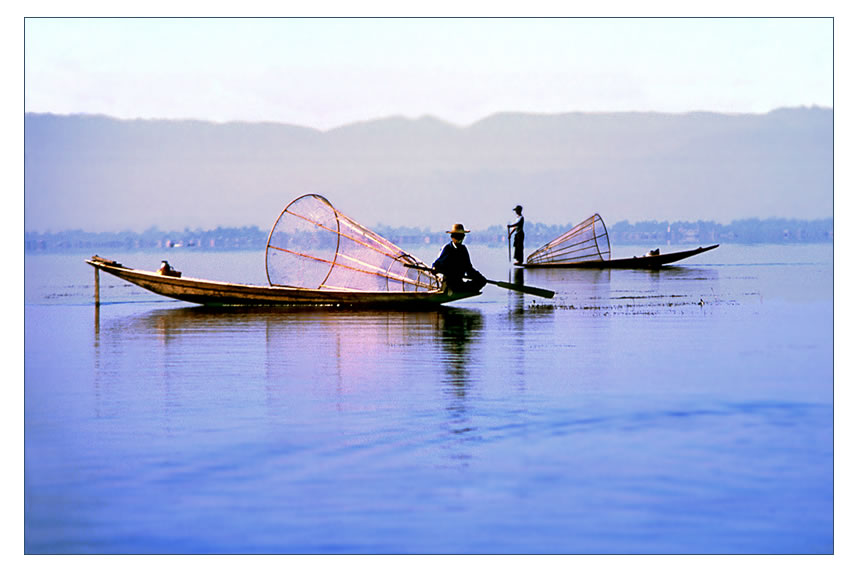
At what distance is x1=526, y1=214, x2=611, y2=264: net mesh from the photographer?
100ft

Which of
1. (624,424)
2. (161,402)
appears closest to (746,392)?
(624,424)

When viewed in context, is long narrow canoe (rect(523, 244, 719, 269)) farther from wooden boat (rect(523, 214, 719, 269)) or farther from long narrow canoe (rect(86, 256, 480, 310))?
long narrow canoe (rect(86, 256, 480, 310))

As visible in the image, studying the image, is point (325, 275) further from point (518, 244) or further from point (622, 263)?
point (622, 263)

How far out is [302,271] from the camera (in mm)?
18562

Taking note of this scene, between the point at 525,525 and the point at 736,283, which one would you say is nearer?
the point at 525,525

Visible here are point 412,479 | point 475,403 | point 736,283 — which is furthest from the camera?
point 736,283

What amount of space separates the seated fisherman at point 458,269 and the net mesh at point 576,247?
13404mm

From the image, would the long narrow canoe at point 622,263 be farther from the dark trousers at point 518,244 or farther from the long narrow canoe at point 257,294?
the long narrow canoe at point 257,294

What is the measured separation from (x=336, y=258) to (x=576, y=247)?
1482cm

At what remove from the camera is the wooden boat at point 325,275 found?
1792cm

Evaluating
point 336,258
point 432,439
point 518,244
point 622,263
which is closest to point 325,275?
point 336,258

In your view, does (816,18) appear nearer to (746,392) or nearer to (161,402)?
(746,392)

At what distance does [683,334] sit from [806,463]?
675 cm

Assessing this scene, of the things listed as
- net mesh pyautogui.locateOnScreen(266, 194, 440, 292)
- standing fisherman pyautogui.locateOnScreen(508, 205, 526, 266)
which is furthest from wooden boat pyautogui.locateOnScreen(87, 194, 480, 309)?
standing fisherman pyautogui.locateOnScreen(508, 205, 526, 266)
